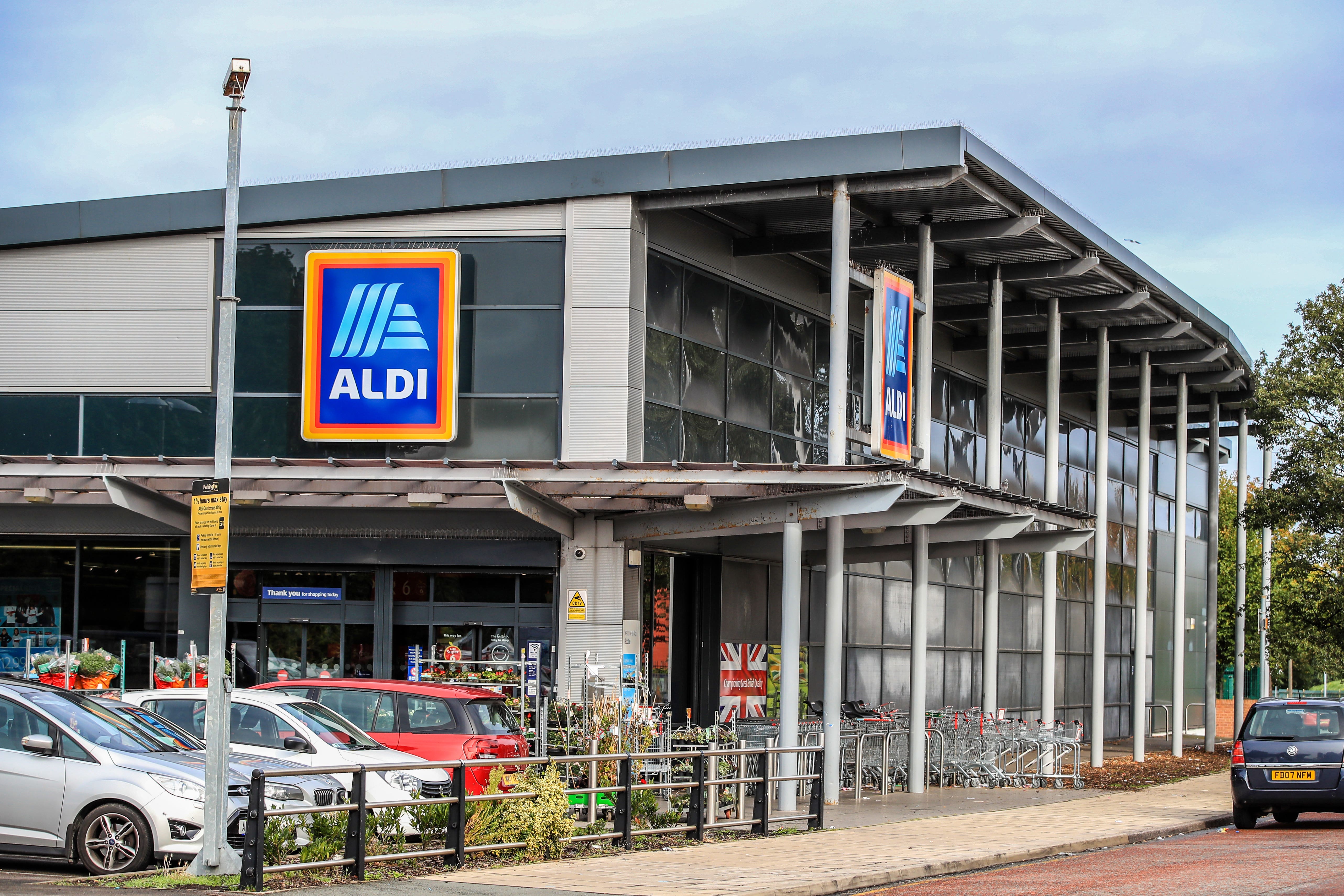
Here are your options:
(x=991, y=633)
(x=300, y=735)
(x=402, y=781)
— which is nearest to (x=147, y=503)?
(x=300, y=735)

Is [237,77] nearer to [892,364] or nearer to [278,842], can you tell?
[278,842]

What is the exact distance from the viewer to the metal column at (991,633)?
→ 82.1 feet

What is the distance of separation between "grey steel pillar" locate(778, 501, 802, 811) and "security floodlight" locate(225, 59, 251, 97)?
30.1ft

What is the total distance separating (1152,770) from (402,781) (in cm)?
1827

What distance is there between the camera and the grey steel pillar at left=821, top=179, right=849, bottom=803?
63.6ft

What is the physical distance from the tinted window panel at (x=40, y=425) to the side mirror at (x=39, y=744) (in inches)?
393

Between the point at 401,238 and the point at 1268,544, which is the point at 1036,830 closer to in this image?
the point at 401,238

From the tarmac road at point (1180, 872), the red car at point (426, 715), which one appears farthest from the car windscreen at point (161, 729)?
the tarmac road at point (1180, 872)

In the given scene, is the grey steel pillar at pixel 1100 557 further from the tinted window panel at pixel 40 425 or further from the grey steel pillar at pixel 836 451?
the tinted window panel at pixel 40 425

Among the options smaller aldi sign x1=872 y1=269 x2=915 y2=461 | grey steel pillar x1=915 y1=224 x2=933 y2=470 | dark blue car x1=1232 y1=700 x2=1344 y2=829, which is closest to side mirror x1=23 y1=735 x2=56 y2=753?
smaller aldi sign x1=872 y1=269 x2=915 y2=461

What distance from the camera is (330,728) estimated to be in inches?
591

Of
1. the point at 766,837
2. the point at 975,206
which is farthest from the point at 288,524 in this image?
the point at 975,206

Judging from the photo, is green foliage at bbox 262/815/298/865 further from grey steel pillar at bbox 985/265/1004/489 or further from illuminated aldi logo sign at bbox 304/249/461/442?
grey steel pillar at bbox 985/265/1004/489

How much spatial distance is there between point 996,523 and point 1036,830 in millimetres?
6360
